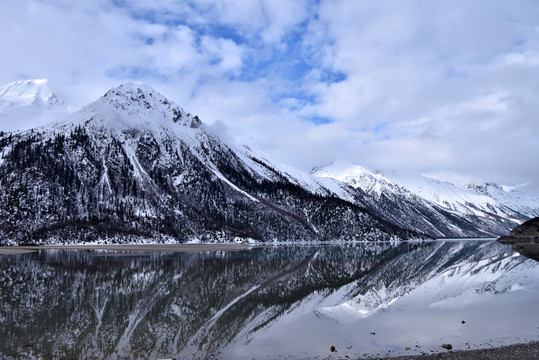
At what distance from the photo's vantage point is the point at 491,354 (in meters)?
25.4

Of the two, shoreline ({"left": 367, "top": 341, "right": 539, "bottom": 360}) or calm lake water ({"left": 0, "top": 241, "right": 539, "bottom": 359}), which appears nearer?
shoreline ({"left": 367, "top": 341, "right": 539, "bottom": 360})

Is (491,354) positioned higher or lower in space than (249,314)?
lower

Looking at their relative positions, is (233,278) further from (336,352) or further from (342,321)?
(336,352)

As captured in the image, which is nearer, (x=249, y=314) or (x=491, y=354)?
(x=491, y=354)

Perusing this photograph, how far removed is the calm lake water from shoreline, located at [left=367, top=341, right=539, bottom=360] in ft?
4.60

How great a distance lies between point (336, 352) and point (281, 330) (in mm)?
6914

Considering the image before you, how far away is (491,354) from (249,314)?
794 inches

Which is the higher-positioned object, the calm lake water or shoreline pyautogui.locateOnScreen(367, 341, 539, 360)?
the calm lake water

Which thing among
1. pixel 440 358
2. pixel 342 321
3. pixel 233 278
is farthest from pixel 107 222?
pixel 440 358

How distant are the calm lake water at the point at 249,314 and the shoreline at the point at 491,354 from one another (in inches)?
55.1

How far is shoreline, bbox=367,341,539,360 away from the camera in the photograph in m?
24.6

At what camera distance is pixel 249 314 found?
3819cm

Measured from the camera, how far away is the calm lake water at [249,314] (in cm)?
2742

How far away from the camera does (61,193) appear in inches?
7525
